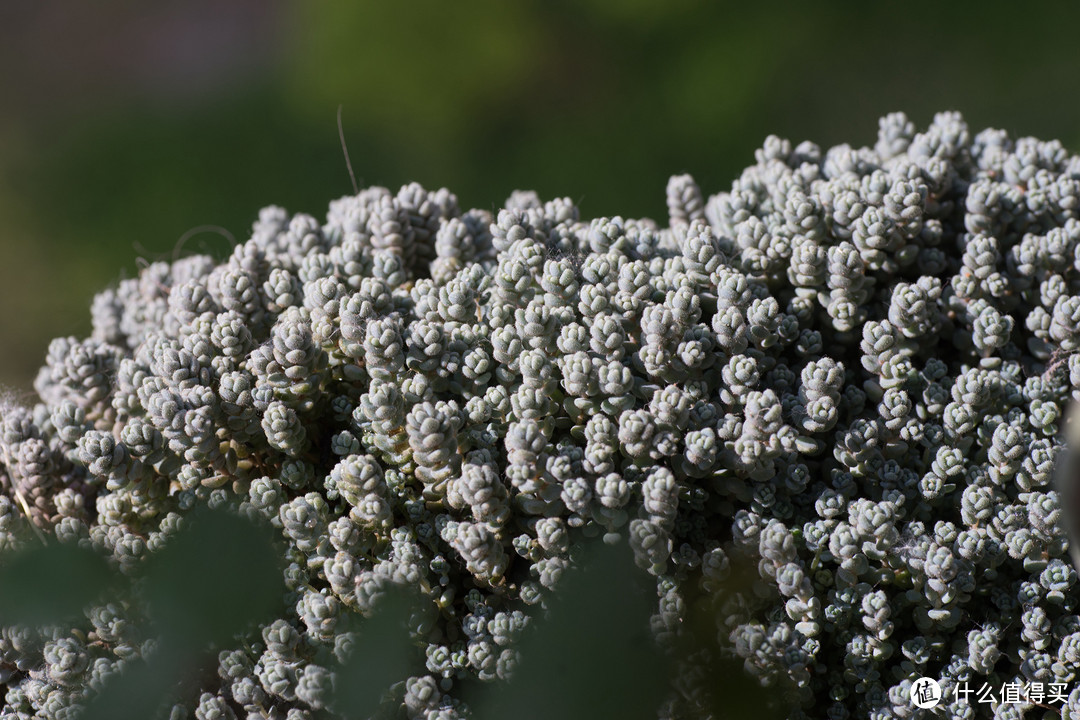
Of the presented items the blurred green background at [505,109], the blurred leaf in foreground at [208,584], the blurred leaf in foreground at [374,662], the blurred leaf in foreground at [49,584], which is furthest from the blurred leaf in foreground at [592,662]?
the blurred green background at [505,109]

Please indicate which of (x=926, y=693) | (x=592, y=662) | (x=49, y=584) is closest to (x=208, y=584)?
(x=49, y=584)

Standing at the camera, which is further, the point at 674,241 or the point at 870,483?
the point at 674,241

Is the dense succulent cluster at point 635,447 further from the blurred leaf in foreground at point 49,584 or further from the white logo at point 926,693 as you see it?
the blurred leaf in foreground at point 49,584

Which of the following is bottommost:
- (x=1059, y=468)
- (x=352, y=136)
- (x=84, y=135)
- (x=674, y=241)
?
(x=1059, y=468)

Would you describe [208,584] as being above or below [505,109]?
below

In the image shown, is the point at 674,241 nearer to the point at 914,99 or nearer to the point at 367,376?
the point at 367,376

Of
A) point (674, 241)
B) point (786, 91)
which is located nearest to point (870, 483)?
point (674, 241)

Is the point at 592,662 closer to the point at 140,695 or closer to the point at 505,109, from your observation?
the point at 140,695
